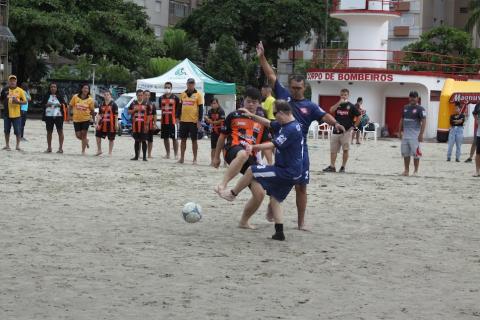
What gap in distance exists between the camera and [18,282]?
8.16 m

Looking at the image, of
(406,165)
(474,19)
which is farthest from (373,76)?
(406,165)

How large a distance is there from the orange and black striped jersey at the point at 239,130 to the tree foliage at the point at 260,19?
60.9 metres

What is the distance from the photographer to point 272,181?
1115cm

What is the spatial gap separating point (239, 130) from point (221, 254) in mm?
3058

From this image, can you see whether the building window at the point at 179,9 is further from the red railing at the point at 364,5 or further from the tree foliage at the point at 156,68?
the red railing at the point at 364,5

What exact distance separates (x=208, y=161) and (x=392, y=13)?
93.1ft

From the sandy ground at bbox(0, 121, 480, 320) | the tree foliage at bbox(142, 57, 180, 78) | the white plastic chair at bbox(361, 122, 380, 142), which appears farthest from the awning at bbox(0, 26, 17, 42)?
the sandy ground at bbox(0, 121, 480, 320)

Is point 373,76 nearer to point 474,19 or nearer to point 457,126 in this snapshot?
point 474,19

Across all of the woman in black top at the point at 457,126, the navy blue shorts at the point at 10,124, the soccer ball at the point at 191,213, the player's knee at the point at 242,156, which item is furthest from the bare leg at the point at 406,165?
the soccer ball at the point at 191,213

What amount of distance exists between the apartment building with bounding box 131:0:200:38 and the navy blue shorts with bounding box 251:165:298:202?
75.9m

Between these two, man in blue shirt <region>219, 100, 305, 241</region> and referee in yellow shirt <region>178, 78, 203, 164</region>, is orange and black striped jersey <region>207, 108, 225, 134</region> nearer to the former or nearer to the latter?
referee in yellow shirt <region>178, 78, 203, 164</region>

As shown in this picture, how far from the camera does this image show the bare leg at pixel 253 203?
37.8 feet

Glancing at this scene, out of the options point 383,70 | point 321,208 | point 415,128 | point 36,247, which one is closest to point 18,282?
point 36,247

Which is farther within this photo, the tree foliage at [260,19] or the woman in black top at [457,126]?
the tree foliage at [260,19]
